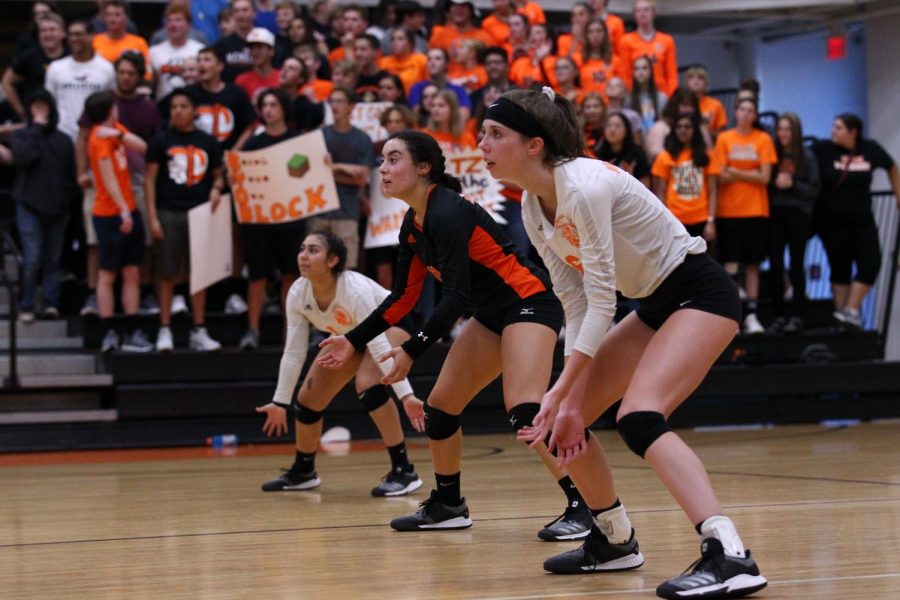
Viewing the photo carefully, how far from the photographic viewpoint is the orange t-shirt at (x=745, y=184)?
435 inches

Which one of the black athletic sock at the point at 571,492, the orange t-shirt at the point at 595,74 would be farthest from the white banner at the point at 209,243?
the black athletic sock at the point at 571,492

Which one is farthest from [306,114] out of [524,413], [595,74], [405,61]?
[524,413]

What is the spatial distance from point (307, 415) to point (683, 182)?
5.05 m

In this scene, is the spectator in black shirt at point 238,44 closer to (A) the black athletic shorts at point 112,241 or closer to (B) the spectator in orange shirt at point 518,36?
(A) the black athletic shorts at point 112,241

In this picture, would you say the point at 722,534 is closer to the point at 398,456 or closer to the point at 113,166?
the point at 398,456

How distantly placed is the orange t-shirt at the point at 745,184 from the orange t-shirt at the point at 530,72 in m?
1.64

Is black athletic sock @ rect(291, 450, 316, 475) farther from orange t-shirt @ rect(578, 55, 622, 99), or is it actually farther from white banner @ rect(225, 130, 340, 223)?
orange t-shirt @ rect(578, 55, 622, 99)

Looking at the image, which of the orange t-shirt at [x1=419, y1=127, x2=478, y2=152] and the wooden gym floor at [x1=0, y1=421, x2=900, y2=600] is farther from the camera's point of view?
the orange t-shirt at [x1=419, y1=127, x2=478, y2=152]

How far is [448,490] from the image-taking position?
211 inches

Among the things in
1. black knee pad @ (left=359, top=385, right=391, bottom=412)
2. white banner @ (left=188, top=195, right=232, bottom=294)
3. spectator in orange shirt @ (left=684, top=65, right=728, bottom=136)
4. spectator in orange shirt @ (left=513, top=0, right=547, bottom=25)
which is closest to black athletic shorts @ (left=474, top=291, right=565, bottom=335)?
black knee pad @ (left=359, top=385, right=391, bottom=412)

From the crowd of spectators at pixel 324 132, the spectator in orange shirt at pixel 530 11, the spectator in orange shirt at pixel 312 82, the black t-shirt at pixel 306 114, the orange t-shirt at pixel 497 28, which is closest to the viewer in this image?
the crowd of spectators at pixel 324 132

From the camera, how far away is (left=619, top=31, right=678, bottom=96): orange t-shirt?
39.1 ft

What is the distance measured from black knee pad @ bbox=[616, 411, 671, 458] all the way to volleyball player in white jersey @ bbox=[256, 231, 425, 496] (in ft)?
8.63

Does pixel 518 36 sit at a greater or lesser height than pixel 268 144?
greater
